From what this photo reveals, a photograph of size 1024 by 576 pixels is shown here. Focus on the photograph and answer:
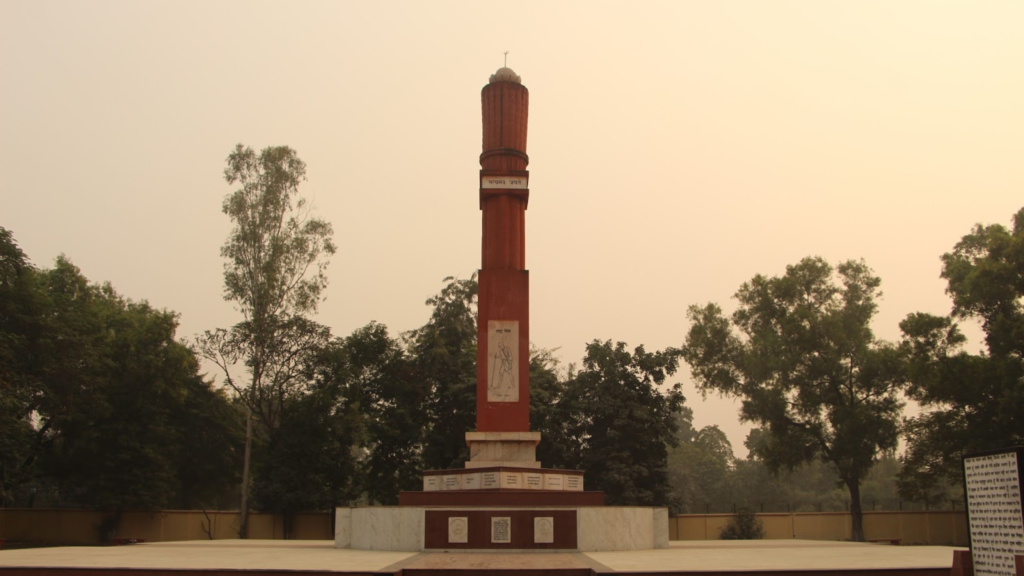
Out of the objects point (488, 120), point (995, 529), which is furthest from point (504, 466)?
point (995, 529)

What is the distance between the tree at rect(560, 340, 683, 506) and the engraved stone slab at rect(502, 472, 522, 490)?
12520 mm

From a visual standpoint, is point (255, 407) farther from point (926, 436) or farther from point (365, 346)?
point (926, 436)

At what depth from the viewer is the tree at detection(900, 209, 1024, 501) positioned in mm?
25281

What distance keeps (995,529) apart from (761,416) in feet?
83.7

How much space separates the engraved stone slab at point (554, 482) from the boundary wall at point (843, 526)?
1296cm

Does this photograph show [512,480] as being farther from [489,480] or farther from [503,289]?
[503,289]

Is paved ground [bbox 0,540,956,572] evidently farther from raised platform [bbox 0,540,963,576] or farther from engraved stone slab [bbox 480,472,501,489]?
engraved stone slab [bbox 480,472,501,489]

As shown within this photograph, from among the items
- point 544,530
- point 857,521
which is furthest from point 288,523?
point 857,521

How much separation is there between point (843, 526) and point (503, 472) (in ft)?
65.3

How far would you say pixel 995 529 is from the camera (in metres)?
8.59

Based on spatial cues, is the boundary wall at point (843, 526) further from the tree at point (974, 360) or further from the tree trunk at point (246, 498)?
the tree trunk at point (246, 498)

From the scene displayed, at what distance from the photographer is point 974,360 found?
26281 millimetres

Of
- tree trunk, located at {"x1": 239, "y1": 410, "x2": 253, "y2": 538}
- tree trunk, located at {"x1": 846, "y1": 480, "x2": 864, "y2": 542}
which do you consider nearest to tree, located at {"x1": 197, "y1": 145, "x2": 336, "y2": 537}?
tree trunk, located at {"x1": 239, "y1": 410, "x2": 253, "y2": 538}

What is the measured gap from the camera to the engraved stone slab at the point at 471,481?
18119 millimetres
